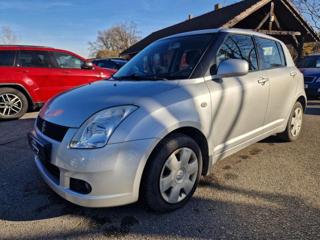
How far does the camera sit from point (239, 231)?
7.70 ft

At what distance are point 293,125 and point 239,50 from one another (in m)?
1.88

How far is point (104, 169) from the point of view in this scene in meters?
2.22

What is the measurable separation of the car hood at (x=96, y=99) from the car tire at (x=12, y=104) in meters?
4.38

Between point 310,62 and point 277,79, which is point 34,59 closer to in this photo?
point 277,79

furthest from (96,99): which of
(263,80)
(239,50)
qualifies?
(263,80)

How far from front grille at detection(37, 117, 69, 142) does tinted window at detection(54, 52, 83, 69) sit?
17.5 feet

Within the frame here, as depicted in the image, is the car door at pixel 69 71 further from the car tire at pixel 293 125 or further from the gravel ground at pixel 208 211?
the car tire at pixel 293 125

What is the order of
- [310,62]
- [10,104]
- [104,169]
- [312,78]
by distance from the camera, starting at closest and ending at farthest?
1. [104,169]
2. [10,104]
3. [312,78]
4. [310,62]

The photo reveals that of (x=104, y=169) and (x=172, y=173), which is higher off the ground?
(x=104, y=169)

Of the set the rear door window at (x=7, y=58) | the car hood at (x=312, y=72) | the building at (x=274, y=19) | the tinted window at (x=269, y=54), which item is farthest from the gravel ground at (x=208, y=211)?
the building at (x=274, y=19)

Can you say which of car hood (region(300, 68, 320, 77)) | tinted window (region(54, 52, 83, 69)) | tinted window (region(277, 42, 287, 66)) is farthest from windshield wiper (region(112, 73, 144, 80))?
car hood (region(300, 68, 320, 77))

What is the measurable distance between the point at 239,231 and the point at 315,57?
394 inches

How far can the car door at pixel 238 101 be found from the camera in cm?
297

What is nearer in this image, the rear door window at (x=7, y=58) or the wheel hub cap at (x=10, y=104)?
the wheel hub cap at (x=10, y=104)
